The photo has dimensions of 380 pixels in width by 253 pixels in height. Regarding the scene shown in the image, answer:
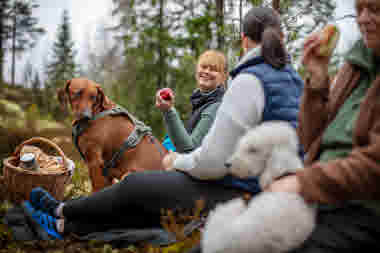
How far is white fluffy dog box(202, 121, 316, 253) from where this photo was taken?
133cm

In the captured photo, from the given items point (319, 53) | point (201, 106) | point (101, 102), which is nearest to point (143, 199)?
point (319, 53)

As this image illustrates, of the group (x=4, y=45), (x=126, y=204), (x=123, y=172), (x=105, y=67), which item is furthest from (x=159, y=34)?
(x=4, y=45)

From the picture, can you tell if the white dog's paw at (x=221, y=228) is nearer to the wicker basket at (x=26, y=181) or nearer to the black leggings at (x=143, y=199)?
the black leggings at (x=143, y=199)

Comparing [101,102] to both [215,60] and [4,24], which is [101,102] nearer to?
[215,60]

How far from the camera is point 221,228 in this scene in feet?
4.76

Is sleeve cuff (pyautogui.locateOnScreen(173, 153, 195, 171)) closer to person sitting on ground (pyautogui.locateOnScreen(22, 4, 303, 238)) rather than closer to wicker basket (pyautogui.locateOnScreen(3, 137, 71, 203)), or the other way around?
person sitting on ground (pyautogui.locateOnScreen(22, 4, 303, 238))

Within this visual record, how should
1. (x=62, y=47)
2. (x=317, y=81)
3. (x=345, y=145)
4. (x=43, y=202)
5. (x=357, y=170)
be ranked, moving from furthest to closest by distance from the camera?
(x=62, y=47) → (x=43, y=202) → (x=317, y=81) → (x=345, y=145) → (x=357, y=170)

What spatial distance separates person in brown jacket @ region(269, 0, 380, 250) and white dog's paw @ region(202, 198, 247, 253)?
200 millimetres

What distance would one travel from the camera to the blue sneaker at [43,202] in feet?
8.70

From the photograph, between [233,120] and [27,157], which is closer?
[233,120]

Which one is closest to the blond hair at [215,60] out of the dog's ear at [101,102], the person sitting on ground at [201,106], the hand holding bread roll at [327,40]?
the person sitting on ground at [201,106]

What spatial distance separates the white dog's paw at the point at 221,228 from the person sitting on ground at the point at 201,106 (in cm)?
154

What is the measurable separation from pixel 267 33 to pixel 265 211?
117 cm

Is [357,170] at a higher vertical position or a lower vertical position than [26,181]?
higher
